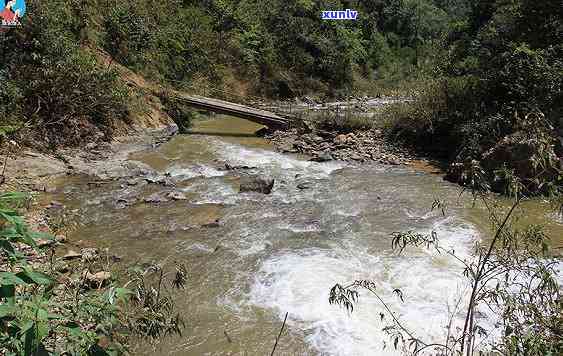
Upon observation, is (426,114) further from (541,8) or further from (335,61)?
(335,61)

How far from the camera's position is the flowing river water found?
4.62 meters

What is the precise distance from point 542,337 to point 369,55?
105 ft

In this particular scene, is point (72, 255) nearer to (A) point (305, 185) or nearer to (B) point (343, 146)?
(A) point (305, 185)

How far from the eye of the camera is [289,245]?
6727 mm

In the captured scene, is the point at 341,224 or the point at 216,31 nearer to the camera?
the point at 341,224

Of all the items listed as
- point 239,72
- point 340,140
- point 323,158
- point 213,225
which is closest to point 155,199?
point 213,225

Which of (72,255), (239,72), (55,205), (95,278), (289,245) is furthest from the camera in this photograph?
(239,72)

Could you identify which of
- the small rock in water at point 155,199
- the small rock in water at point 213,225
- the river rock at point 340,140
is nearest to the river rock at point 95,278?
the small rock in water at point 213,225

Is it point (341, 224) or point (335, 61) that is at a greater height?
point (335, 61)

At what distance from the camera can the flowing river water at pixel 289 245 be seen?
4617 millimetres

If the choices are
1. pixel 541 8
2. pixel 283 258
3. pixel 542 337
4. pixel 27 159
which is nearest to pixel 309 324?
pixel 283 258

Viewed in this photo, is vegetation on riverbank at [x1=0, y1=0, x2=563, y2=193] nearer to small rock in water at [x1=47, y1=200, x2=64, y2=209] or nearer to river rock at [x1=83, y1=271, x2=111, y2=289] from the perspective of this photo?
small rock in water at [x1=47, y1=200, x2=64, y2=209]

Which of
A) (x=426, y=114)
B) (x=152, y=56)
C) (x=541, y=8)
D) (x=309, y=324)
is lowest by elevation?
(x=309, y=324)

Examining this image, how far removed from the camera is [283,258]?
6.27 metres
